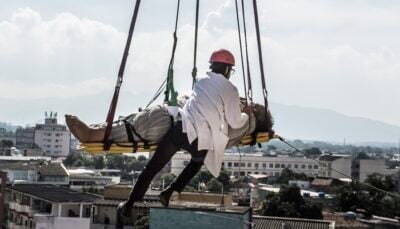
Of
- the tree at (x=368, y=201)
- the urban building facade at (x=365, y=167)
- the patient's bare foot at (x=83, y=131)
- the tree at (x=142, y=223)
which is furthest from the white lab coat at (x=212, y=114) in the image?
the urban building facade at (x=365, y=167)

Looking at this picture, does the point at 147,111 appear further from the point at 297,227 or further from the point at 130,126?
the point at 297,227

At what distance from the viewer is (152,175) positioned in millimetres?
5066

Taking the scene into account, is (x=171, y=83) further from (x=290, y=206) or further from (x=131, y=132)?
(x=290, y=206)

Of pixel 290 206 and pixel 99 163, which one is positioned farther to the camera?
pixel 99 163

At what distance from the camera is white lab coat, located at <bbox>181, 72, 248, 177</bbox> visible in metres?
4.91

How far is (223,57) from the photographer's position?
16.6ft

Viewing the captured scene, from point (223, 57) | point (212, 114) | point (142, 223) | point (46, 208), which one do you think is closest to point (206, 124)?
point (212, 114)

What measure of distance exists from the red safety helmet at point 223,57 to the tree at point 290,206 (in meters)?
25.8

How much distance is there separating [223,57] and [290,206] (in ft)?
86.6

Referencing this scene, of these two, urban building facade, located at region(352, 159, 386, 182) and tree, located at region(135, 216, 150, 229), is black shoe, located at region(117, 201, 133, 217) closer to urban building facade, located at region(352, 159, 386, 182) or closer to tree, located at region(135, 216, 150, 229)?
tree, located at region(135, 216, 150, 229)

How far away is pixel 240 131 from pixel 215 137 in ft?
1.51

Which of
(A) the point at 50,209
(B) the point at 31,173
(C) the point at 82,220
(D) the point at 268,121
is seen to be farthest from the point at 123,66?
(B) the point at 31,173

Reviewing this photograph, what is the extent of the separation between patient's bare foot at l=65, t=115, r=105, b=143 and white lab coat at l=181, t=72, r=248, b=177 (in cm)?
69

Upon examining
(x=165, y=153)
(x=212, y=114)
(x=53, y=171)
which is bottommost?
(x=53, y=171)
